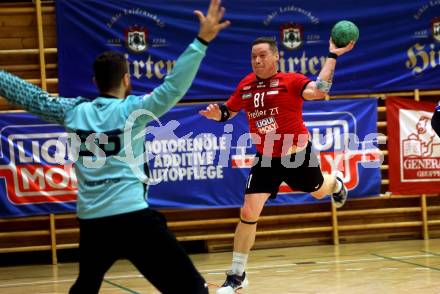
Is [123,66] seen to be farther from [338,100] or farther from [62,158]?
[338,100]

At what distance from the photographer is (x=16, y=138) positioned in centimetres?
898

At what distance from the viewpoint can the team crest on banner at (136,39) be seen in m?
9.27

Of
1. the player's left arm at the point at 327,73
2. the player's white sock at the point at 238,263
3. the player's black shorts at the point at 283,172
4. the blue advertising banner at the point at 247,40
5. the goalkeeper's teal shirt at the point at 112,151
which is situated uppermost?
the blue advertising banner at the point at 247,40

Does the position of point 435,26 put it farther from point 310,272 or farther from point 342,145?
point 310,272


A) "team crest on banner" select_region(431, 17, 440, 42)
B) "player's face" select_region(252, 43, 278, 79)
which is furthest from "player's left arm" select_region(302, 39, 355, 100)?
"team crest on banner" select_region(431, 17, 440, 42)

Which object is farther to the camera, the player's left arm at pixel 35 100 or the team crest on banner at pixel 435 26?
the team crest on banner at pixel 435 26

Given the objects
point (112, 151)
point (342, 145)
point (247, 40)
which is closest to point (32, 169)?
point (247, 40)

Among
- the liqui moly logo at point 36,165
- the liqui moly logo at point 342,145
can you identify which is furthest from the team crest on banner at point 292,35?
the liqui moly logo at point 36,165

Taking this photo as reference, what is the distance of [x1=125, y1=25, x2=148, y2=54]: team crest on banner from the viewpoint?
9.27m

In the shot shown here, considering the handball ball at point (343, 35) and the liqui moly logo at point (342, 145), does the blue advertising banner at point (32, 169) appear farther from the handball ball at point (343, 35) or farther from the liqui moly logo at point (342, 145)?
the handball ball at point (343, 35)

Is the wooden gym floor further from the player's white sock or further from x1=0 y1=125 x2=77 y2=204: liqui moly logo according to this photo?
x1=0 y1=125 x2=77 y2=204: liqui moly logo

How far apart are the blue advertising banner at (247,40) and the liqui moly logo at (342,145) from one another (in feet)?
1.41

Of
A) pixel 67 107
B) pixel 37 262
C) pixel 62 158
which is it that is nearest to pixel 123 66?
pixel 67 107

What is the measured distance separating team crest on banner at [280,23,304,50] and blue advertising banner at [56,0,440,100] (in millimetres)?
13
